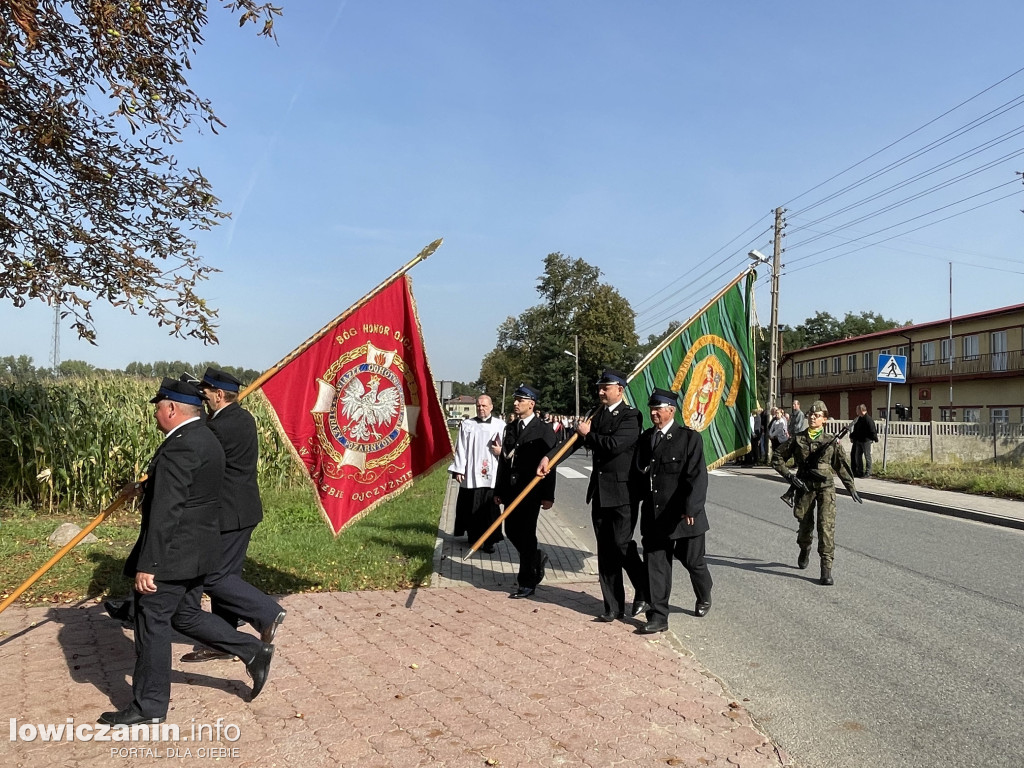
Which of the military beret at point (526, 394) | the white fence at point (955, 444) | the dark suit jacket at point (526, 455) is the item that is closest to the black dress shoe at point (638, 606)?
the dark suit jacket at point (526, 455)

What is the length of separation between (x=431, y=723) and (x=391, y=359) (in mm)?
2958

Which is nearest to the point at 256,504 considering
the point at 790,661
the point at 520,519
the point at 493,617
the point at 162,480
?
the point at 162,480

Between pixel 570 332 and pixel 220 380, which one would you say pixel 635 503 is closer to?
pixel 220 380

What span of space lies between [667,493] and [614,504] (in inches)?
17.6

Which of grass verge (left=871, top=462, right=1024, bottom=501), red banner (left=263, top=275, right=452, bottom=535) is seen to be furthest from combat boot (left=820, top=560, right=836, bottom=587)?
grass verge (left=871, top=462, right=1024, bottom=501)

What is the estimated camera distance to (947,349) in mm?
46406

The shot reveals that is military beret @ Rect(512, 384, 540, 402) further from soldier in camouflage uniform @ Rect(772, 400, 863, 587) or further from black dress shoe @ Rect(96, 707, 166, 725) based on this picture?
black dress shoe @ Rect(96, 707, 166, 725)

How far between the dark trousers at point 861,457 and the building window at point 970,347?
30546mm

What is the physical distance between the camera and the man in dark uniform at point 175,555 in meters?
4.07

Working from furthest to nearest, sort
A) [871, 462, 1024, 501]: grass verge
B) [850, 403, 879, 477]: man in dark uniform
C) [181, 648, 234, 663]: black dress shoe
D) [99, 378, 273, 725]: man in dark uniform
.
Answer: [850, 403, 879, 477]: man in dark uniform → [871, 462, 1024, 501]: grass verge → [181, 648, 234, 663]: black dress shoe → [99, 378, 273, 725]: man in dark uniform

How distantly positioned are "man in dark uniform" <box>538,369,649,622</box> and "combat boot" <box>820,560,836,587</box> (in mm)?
2240

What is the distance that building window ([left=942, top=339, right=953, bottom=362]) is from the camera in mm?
45688

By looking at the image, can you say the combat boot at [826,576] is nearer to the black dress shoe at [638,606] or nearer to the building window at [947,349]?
the black dress shoe at [638,606]

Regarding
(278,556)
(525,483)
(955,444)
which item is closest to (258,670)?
(525,483)
